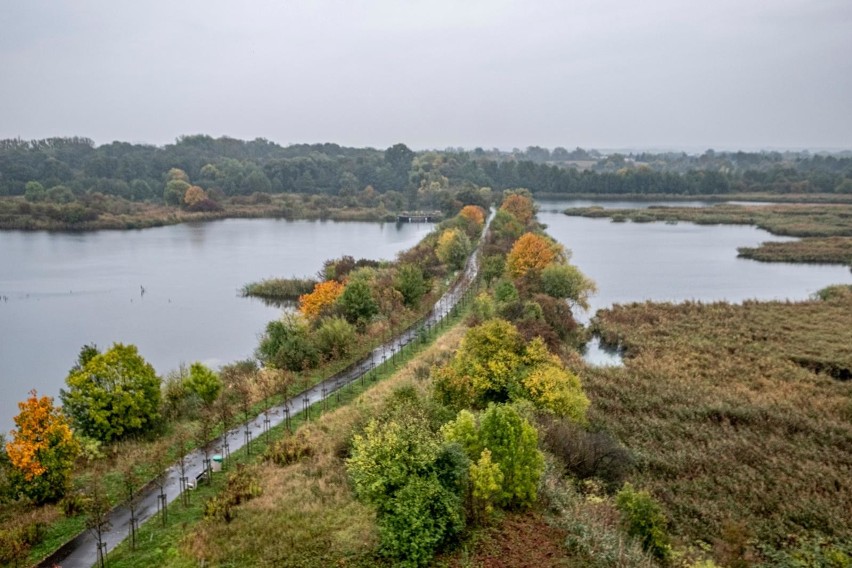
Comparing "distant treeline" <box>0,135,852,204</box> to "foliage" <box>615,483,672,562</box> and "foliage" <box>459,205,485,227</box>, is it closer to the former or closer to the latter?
"foliage" <box>459,205,485,227</box>

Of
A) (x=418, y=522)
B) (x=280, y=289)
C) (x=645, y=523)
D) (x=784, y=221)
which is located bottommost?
(x=280, y=289)

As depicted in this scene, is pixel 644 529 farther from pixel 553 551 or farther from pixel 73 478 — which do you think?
pixel 73 478

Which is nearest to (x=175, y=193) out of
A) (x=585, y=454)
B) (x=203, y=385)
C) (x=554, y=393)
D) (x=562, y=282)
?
(x=562, y=282)

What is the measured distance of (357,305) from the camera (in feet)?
109

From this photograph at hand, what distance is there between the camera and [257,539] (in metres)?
13.0

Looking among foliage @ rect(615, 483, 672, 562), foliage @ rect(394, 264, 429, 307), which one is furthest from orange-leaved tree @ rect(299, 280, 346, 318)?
foliage @ rect(615, 483, 672, 562)

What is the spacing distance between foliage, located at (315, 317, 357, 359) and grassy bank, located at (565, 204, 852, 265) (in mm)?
54552

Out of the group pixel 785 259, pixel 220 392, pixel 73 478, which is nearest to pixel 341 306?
pixel 220 392

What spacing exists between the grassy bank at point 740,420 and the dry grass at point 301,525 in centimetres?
827

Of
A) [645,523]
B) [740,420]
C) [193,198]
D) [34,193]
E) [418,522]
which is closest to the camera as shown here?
[418,522]

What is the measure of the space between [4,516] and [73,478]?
219 cm

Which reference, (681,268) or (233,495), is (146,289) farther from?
(681,268)

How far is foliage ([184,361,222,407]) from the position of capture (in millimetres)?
22312

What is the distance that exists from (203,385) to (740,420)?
64.5 ft
